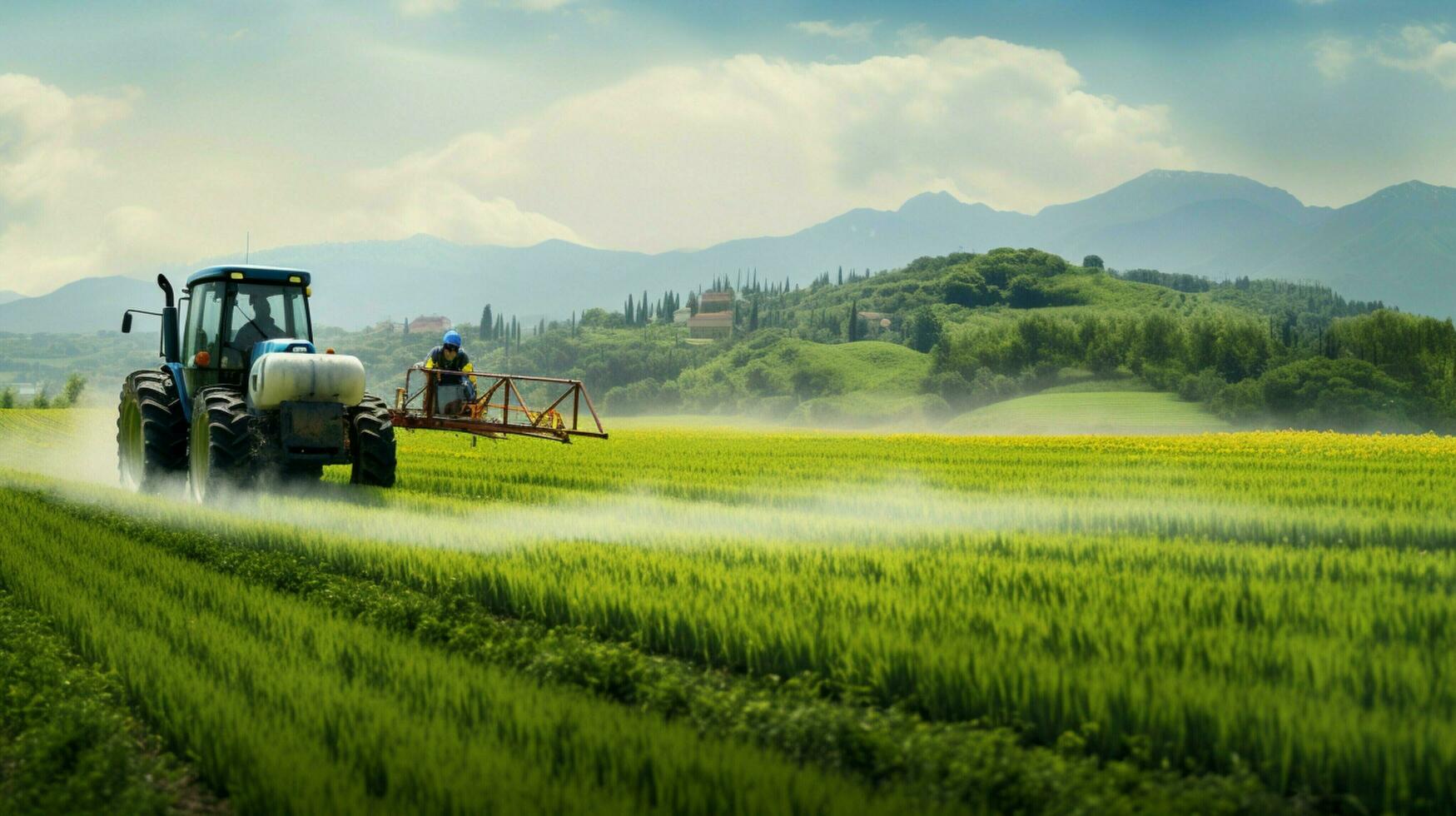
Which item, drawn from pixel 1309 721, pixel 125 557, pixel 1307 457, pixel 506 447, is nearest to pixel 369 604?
pixel 125 557

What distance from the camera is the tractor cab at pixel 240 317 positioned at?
1673cm

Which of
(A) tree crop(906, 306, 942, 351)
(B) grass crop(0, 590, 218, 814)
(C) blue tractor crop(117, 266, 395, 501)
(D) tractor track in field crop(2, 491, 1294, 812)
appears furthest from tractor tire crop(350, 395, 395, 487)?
(A) tree crop(906, 306, 942, 351)

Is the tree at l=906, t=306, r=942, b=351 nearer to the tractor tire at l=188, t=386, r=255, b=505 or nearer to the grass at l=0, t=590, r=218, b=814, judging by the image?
the tractor tire at l=188, t=386, r=255, b=505

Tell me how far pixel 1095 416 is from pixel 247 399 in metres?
77.3

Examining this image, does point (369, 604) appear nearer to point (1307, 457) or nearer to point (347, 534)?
point (347, 534)

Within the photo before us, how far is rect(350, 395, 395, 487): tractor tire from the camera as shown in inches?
639

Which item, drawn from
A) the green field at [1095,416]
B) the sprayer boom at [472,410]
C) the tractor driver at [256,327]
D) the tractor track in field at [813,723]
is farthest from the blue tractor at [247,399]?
the green field at [1095,416]

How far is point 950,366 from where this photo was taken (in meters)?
128

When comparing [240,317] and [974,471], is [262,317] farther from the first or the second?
[974,471]

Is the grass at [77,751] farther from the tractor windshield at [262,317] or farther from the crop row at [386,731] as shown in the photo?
the tractor windshield at [262,317]

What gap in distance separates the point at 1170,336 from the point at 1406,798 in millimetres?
111676

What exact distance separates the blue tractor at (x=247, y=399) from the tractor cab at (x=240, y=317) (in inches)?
0.6

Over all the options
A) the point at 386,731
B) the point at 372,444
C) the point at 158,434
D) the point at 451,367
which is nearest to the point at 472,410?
the point at 451,367

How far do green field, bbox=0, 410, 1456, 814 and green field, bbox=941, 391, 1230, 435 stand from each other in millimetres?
67143
